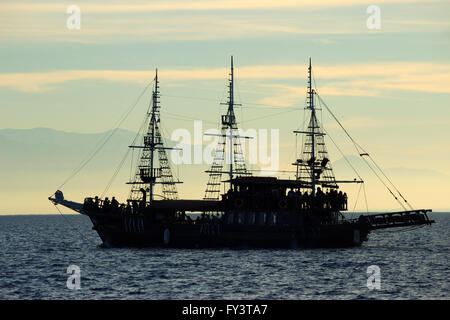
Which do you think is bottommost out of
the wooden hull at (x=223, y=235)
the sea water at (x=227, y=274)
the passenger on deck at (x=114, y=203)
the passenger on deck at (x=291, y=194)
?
the sea water at (x=227, y=274)

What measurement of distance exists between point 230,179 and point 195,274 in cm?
2866

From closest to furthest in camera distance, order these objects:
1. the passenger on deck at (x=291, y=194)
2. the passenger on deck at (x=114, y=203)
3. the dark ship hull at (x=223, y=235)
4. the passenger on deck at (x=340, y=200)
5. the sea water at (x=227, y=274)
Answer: the sea water at (x=227, y=274), the dark ship hull at (x=223, y=235), the passenger on deck at (x=291, y=194), the passenger on deck at (x=114, y=203), the passenger on deck at (x=340, y=200)

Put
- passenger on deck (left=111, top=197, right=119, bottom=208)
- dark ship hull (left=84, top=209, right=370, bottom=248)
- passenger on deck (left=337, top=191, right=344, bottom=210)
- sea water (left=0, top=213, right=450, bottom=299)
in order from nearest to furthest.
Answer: sea water (left=0, top=213, right=450, bottom=299), dark ship hull (left=84, top=209, right=370, bottom=248), passenger on deck (left=111, top=197, right=119, bottom=208), passenger on deck (left=337, top=191, right=344, bottom=210)

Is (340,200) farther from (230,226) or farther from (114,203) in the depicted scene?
(114,203)

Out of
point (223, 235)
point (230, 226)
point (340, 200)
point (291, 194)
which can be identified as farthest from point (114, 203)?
→ point (340, 200)

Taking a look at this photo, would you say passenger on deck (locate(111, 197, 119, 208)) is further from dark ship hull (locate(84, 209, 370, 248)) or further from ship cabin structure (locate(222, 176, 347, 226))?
ship cabin structure (locate(222, 176, 347, 226))

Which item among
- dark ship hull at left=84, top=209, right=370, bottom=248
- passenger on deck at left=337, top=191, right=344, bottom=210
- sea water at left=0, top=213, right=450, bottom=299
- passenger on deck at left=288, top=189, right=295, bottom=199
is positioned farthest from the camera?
passenger on deck at left=337, top=191, right=344, bottom=210

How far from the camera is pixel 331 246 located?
85500mm

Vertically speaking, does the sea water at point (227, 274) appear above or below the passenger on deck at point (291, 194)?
below

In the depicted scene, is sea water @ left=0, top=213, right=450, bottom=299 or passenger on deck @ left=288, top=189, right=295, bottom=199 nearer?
sea water @ left=0, top=213, right=450, bottom=299

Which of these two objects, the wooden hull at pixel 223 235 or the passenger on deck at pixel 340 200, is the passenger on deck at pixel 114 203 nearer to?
the wooden hull at pixel 223 235

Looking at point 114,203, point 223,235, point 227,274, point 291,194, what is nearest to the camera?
point 227,274

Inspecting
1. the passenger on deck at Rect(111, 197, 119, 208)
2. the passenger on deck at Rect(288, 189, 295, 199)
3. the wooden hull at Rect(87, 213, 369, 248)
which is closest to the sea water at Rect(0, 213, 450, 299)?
the wooden hull at Rect(87, 213, 369, 248)

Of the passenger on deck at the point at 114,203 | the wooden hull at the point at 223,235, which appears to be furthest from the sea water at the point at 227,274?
the passenger on deck at the point at 114,203
